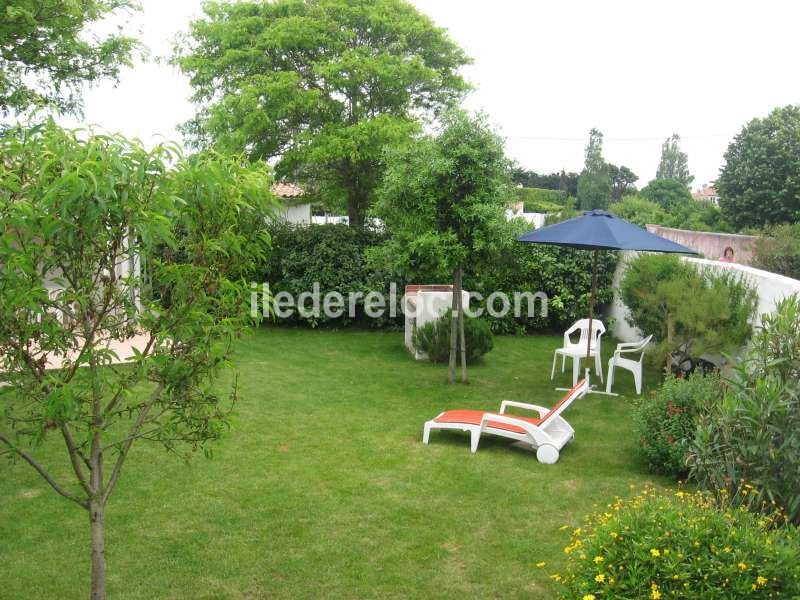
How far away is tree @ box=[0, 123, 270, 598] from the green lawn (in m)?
0.52

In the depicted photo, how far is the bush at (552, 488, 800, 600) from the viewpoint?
2.98 meters

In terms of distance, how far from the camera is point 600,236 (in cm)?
896

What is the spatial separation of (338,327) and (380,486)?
8818 mm

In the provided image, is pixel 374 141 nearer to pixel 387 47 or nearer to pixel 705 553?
pixel 387 47

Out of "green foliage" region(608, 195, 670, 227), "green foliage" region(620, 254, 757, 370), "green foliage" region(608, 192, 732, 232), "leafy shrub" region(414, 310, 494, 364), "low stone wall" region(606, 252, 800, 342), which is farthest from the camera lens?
"green foliage" region(608, 192, 732, 232)

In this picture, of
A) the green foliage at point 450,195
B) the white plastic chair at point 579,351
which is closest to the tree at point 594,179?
the white plastic chair at point 579,351

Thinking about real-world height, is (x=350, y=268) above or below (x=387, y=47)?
below

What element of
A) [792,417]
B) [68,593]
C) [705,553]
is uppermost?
[792,417]

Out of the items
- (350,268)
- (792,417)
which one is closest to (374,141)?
(350,268)

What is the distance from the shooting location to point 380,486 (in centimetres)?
584

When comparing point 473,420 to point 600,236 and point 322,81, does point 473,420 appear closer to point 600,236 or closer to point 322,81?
point 600,236

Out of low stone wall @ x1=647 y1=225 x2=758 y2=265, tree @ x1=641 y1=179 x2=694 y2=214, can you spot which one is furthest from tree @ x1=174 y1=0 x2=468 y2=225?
tree @ x1=641 y1=179 x2=694 y2=214

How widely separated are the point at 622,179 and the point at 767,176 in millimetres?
38252

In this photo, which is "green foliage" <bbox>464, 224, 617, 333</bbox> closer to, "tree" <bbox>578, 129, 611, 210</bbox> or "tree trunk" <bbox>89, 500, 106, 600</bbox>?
"tree trunk" <bbox>89, 500, 106, 600</bbox>
